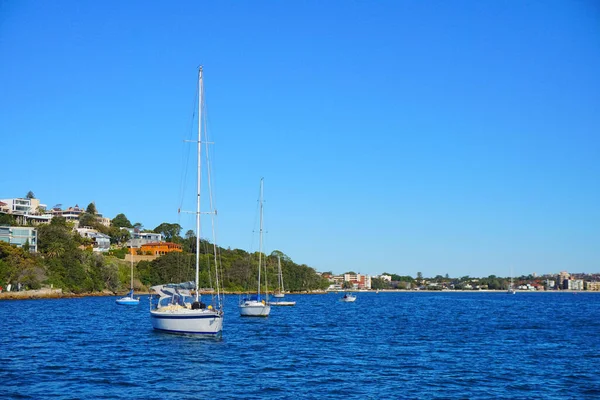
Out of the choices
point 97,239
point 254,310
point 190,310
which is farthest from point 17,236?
point 190,310

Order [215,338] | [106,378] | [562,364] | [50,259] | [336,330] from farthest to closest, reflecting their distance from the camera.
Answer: [50,259] < [336,330] < [215,338] < [562,364] < [106,378]

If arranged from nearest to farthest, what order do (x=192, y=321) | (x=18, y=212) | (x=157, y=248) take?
(x=192, y=321)
(x=18, y=212)
(x=157, y=248)

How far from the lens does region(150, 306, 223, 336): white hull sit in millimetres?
45156

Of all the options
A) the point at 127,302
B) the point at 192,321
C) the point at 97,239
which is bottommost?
the point at 127,302

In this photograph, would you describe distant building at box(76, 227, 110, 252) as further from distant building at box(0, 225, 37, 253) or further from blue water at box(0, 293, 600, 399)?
blue water at box(0, 293, 600, 399)

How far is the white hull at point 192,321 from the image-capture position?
45.2m

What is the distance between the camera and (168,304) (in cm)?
5044

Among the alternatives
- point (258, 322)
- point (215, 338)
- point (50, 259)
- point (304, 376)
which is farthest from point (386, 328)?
point (50, 259)

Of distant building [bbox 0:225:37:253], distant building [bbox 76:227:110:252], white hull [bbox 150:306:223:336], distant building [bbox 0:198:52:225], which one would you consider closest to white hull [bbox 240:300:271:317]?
white hull [bbox 150:306:223:336]

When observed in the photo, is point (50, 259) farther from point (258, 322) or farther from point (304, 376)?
point (304, 376)

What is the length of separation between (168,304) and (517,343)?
27.3 meters

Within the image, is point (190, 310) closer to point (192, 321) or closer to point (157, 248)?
point (192, 321)

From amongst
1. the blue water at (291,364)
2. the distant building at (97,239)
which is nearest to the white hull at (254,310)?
the blue water at (291,364)

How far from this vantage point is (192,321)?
45.3m
